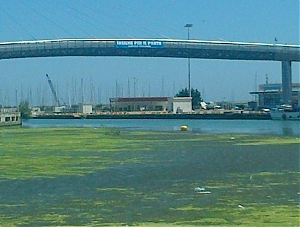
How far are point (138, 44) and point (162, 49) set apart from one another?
7.14ft

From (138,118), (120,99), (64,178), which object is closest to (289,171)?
(64,178)

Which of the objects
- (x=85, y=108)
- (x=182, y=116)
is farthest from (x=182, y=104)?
(x=85, y=108)

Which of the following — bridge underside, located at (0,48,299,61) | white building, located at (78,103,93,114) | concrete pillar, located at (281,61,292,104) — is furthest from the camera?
white building, located at (78,103,93,114)

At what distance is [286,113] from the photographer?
52594 mm

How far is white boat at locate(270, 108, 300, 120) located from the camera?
5202 centimetres

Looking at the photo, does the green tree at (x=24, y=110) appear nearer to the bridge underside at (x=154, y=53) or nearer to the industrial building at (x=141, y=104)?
the industrial building at (x=141, y=104)

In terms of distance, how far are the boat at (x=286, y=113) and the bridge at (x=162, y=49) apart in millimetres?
1005

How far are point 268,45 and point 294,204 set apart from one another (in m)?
45.5

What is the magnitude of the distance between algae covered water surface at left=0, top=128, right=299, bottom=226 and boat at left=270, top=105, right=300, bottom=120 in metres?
36.4

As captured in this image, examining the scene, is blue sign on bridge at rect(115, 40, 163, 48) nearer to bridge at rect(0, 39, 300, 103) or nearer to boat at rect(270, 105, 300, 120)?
bridge at rect(0, 39, 300, 103)

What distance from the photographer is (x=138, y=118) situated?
229 feet

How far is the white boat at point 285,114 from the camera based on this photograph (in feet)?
171

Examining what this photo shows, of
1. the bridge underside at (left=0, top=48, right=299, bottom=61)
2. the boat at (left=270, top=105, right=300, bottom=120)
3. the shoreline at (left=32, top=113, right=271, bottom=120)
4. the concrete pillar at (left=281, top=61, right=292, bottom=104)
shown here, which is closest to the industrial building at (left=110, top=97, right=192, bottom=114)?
the shoreline at (left=32, top=113, right=271, bottom=120)

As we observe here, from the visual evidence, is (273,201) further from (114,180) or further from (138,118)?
(138,118)
